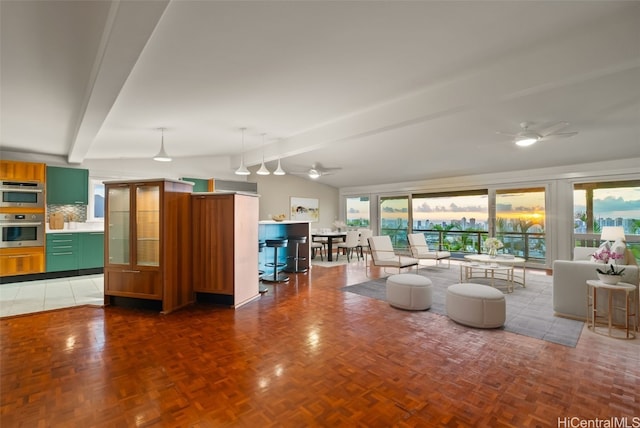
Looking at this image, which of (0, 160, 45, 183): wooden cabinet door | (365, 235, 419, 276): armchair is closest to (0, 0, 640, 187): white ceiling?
(0, 160, 45, 183): wooden cabinet door

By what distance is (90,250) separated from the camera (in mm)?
6113

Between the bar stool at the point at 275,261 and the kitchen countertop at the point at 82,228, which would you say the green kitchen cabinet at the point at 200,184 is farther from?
the bar stool at the point at 275,261

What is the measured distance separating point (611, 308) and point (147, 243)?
576 centimetres

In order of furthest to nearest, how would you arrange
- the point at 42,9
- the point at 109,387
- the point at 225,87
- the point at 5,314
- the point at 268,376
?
the point at 5,314, the point at 225,87, the point at 268,376, the point at 109,387, the point at 42,9

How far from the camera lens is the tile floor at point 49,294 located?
410 centimetres

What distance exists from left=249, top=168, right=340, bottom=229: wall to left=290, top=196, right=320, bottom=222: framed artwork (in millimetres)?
163

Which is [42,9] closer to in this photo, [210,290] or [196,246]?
[196,246]

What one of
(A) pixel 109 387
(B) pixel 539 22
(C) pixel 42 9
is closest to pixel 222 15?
(C) pixel 42 9

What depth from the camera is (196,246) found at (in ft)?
14.2

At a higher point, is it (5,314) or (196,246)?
(196,246)

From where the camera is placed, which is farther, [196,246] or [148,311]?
[196,246]

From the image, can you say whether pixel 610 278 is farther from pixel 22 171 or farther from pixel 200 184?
pixel 22 171

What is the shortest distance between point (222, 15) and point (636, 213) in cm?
831

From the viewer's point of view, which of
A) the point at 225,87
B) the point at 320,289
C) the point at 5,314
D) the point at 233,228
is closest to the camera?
the point at 225,87
